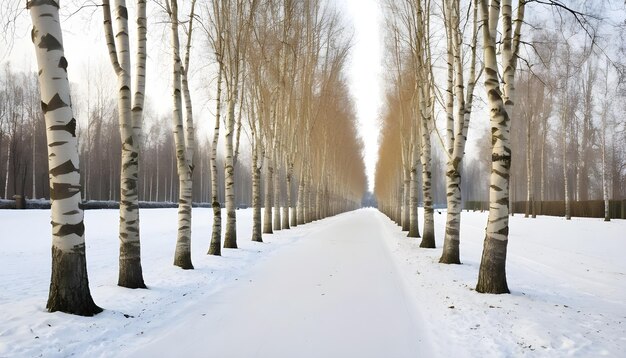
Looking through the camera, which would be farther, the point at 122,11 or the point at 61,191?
the point at 122,11

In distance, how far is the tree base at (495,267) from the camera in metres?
6.28

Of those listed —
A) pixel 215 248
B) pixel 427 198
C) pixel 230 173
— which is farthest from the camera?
pixel 427 198

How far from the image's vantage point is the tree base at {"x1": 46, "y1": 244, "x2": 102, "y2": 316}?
4.64 meters

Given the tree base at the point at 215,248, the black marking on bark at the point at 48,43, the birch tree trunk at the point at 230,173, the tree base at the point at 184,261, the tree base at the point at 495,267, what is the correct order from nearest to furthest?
the black marking on bark at the point at 48,43
the tree base at the point at 495,267
the tree base at the point at 184,261
the tree base at the point at 215,248
the birch tree trunk at the point at 230,173

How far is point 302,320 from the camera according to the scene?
490 centimetres

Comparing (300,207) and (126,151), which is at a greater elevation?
(126,151)

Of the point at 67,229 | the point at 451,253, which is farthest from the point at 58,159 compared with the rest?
the point at 451,253

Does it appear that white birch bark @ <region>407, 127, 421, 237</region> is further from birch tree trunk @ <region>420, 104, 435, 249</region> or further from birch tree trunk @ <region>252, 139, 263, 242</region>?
birch tree trunk @ <region>252, 139, 263, 242</region>

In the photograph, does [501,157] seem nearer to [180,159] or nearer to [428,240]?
[180,159]

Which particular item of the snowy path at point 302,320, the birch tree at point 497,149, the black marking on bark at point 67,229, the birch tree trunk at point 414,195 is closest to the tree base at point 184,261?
the snowy path at point 302,320

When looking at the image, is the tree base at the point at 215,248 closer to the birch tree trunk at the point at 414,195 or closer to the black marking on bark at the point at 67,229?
the black marking on bark at the point at 67,229

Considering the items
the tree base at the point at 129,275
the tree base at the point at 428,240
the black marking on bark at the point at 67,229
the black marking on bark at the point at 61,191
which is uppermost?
the black marking on bark at the point at 61,191

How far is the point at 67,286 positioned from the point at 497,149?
6452mm

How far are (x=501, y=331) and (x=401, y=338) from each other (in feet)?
4.11
